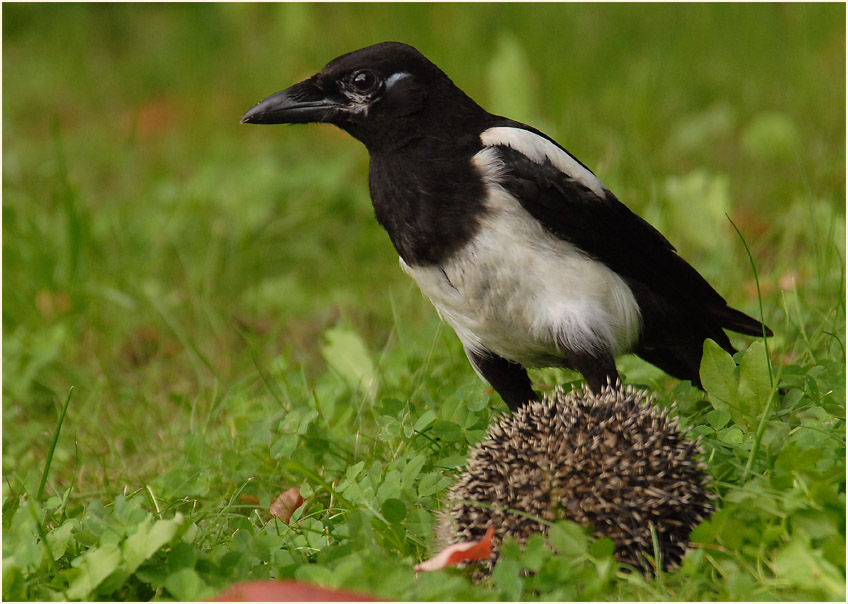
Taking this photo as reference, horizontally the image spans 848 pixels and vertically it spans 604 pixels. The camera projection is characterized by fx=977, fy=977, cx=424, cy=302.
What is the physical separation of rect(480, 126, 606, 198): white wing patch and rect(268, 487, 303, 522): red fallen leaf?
1.32m

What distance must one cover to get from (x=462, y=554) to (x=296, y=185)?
452 centimetres

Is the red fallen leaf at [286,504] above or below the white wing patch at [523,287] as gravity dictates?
below

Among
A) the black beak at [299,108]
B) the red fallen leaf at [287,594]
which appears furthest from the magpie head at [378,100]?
the red fallen leaf at [287,594]

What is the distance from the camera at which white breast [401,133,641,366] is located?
121 inches

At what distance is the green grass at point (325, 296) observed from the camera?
2555 millimetres

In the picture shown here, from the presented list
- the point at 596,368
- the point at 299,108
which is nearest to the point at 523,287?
the point at 596,368

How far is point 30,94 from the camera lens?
938 centimetres

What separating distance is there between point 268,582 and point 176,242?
3790 millimetres

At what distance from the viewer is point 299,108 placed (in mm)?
3414

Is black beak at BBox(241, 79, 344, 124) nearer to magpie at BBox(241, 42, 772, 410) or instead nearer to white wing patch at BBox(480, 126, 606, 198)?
magpie at BBox(241, 42, 772, 410)

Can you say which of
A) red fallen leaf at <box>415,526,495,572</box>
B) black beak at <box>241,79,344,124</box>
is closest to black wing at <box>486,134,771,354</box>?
black beak at <box>241,79,344,124</box>

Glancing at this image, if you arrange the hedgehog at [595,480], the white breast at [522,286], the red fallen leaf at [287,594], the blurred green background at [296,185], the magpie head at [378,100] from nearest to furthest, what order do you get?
the red fallen leaf at [287,594] → the hedgehog at [595,480] → the white breast at [522,286] → the magpie head at [378,100] → the blurred green background at [296,185]

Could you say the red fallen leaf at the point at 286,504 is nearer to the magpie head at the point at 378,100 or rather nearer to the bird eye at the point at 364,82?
the magpie head at the point at 378,100

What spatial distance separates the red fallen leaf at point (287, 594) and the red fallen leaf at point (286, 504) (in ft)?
2.66
